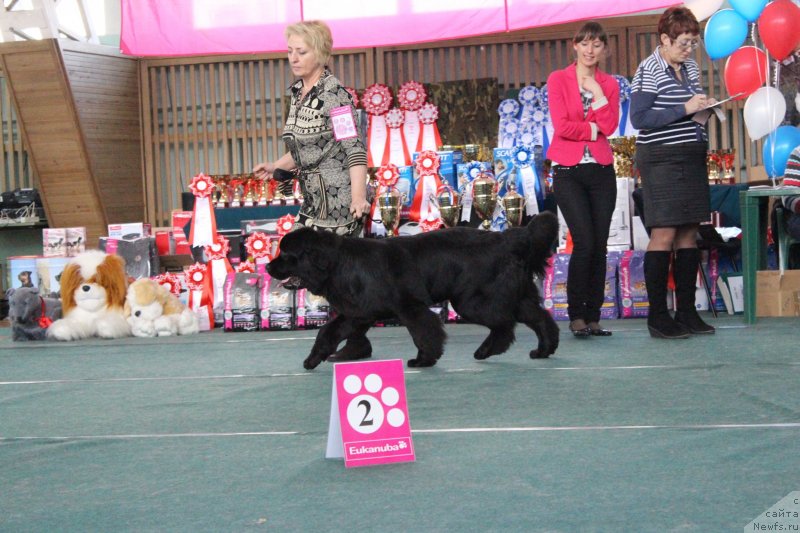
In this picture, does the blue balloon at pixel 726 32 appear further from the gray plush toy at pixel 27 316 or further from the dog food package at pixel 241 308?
the gray plush toy at pixel 27 316

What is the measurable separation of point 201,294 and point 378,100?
1.81 meters

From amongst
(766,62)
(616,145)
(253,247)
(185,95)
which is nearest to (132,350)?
(253,247)

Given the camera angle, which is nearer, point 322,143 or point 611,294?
point 322,143

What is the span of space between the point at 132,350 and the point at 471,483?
284 cm

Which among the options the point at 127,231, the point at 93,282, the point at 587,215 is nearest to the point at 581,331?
the point at 587,215

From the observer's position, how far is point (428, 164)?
5.16m

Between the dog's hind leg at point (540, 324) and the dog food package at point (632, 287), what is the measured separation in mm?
1605

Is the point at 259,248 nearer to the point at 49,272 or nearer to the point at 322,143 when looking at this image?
the point at 49,272

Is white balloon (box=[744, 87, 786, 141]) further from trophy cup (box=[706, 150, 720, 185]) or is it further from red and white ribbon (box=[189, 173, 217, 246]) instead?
red and white ribbon (box=[189, 173, 217, 246])

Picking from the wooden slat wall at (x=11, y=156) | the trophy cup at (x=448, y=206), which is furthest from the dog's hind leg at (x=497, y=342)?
the wooden slat wall at (x=11, y=156)

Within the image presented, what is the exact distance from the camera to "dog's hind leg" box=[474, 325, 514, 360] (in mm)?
3340

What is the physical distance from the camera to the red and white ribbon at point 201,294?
526 cm

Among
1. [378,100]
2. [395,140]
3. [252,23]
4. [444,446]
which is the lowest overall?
[444,446]

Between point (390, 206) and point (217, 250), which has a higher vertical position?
point (390, 206)
